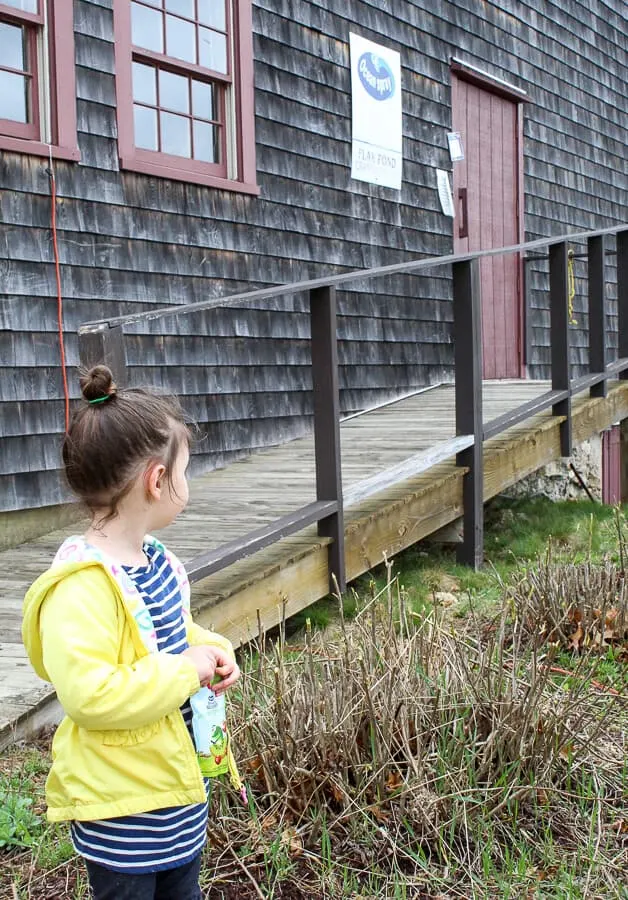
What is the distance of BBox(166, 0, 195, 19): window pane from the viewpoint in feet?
19.6

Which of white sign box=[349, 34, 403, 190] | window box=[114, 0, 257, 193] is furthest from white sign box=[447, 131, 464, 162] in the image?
window box=[114, 0, 257, 193]

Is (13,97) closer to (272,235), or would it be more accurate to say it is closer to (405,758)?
(272,235)

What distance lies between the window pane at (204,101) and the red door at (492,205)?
10.1ft

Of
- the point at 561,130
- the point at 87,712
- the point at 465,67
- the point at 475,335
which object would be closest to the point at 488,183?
the point at 465,67

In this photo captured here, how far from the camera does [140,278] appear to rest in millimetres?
5754

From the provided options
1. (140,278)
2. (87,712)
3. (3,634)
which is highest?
(140,278)

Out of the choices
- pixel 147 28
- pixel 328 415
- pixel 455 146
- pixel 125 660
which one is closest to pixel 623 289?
pixel 455 146

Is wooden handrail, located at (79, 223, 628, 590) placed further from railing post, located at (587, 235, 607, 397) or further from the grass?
the grass

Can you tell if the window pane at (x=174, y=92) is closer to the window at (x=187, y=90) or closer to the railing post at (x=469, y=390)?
the window at (x=187, y=90)

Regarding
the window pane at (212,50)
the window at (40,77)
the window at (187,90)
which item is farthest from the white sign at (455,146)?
the window at (40,77)

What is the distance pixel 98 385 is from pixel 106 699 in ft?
1.77

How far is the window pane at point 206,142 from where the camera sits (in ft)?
20.4

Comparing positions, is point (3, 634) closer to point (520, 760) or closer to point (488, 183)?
point (520, 760)

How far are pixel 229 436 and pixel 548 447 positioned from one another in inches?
78.4
